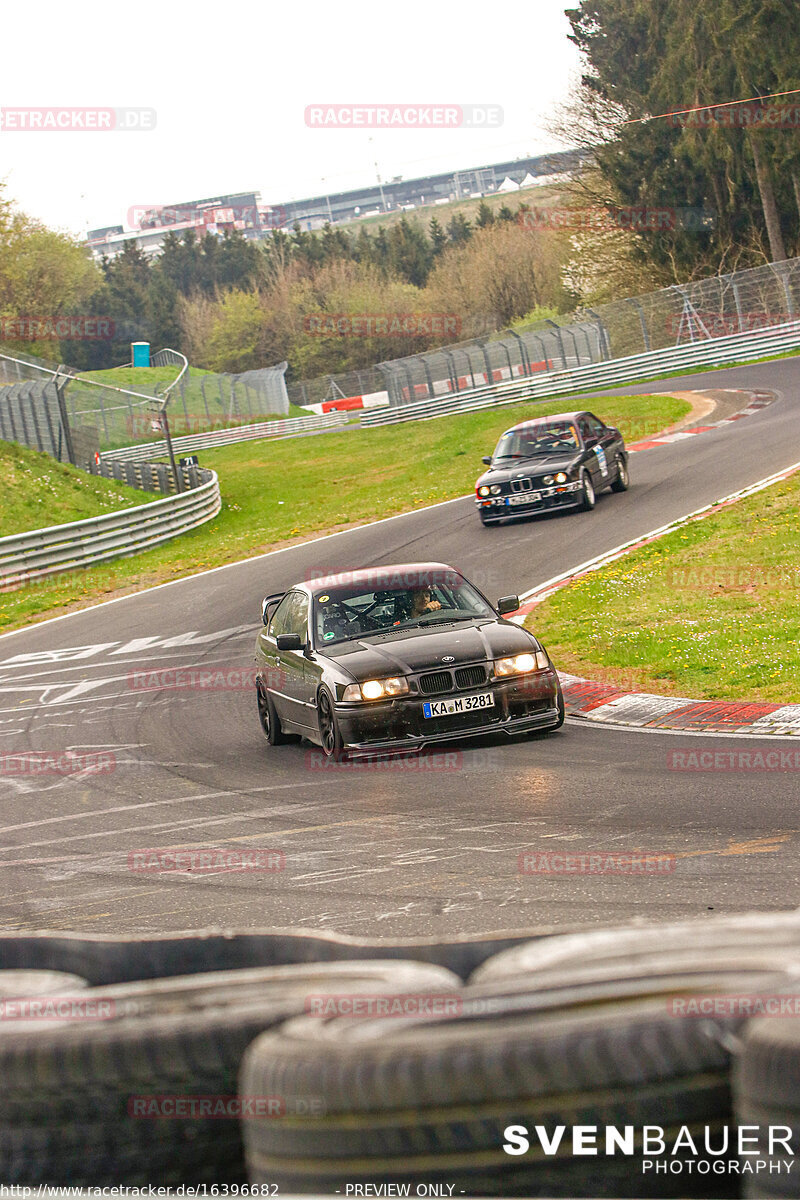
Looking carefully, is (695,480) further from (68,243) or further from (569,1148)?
(68,243)

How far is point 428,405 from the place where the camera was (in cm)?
5297

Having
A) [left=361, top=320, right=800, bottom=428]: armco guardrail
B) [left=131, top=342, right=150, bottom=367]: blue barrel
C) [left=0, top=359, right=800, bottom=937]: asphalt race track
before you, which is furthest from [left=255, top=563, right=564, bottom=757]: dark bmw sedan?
[left=131, top=342, right=150, bottom=367]: blue barrel

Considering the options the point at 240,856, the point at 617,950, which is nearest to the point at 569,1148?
the point at 617,950

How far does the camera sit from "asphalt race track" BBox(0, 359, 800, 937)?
5.78 meters

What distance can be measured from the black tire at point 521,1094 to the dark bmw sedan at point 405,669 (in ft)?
24.8

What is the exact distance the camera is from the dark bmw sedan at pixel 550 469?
23328 mm

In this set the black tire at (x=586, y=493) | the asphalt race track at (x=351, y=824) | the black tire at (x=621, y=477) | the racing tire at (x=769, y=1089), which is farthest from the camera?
the black tire at (x=621, y=477)

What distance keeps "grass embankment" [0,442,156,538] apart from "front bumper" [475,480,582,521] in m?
12.0

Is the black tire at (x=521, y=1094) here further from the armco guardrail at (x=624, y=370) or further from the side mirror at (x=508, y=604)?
the armco guardrail at (x=624, y=370)

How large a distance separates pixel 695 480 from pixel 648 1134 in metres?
23.0

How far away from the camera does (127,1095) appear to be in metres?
2.55

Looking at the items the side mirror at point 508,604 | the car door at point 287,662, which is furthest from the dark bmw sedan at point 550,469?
the side mirror at point 508,604

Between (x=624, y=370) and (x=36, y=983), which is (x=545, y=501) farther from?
(x=624, y=370)

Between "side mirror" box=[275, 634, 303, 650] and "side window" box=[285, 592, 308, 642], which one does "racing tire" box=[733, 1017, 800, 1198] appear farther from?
"side window" box=[285, 592, 308, 642]
